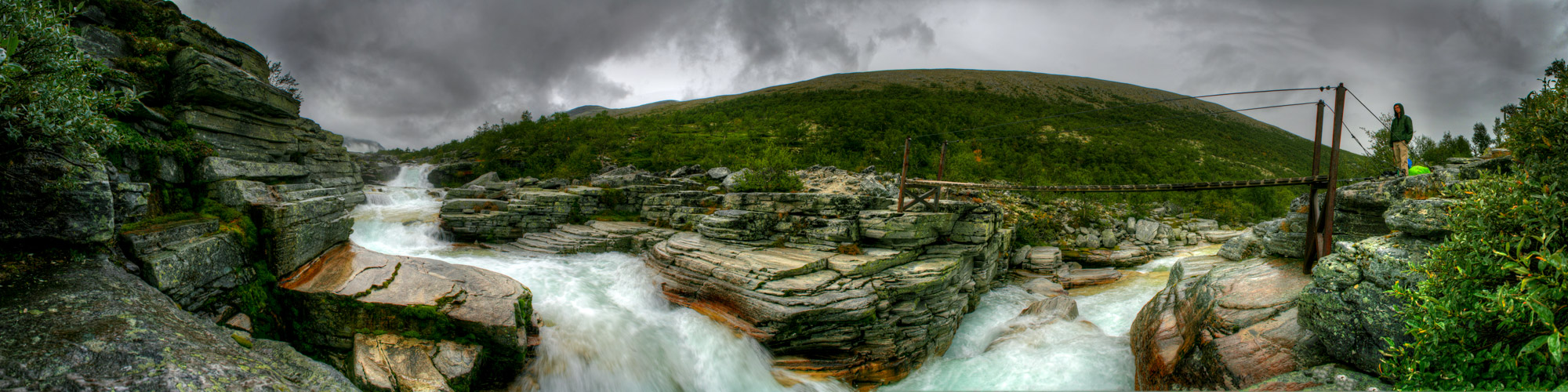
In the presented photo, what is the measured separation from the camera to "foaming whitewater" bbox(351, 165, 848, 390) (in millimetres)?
9828

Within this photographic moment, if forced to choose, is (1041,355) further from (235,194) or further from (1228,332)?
(235,194)

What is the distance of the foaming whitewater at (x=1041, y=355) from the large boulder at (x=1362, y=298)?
4.81 m

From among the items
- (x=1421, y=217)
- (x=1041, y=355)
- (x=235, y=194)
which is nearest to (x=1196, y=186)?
(x=1421, y=217)

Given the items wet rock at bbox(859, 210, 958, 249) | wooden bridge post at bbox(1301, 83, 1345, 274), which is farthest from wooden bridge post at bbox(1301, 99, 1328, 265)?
wet rock at bbox(859, 210, 958, 249)

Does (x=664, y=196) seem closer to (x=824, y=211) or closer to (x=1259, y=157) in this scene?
(x=824, y=211)

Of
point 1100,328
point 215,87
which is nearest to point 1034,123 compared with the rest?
point 1100,328

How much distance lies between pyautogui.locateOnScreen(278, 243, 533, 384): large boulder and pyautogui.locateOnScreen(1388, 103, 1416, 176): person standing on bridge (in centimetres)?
1905

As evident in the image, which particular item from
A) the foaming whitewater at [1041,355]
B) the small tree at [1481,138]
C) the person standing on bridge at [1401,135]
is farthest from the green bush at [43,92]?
the small tree at [1481,138]

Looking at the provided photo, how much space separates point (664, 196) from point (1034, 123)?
5681 cm

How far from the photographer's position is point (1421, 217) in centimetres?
590

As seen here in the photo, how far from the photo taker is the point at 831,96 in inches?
3108

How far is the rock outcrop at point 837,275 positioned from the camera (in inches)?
460

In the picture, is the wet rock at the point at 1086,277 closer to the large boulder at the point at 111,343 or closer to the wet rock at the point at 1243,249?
the wet rock at the point at 1243,249

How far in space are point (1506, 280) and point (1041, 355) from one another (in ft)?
29.5
